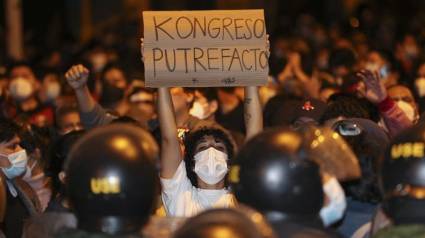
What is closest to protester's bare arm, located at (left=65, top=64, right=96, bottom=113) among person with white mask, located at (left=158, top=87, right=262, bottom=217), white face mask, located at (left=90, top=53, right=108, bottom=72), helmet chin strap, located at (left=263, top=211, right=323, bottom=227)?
person with white mask, located at (left=158, top=87, right=262, bottom=217)

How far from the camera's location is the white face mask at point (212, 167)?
28.6 feet

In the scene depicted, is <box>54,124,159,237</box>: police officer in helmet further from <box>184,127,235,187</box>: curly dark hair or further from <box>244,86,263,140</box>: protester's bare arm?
<box>244,86,263,140</box>: protester's bare arm

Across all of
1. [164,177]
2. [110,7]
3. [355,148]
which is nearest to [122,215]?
[355,148]

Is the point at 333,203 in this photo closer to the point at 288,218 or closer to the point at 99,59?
the point at 288,218

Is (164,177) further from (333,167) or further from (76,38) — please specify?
(76,38)

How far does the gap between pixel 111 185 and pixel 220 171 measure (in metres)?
2.32

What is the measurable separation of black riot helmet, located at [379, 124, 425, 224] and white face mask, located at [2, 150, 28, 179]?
3416mm

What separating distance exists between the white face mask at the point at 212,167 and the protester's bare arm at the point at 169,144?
0.15m

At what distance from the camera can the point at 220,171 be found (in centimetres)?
871

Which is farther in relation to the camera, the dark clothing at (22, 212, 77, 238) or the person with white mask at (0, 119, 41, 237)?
the person with white mask at (0, 119, 41, 237)

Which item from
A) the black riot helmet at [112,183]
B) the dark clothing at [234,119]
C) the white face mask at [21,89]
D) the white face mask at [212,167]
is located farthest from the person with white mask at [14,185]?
the white face mask at [21,89]

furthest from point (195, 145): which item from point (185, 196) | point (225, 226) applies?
point (225, 226)

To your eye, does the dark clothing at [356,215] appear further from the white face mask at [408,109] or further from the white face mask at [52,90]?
the white face mask at [52,90]

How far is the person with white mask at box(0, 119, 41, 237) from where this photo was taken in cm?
918
